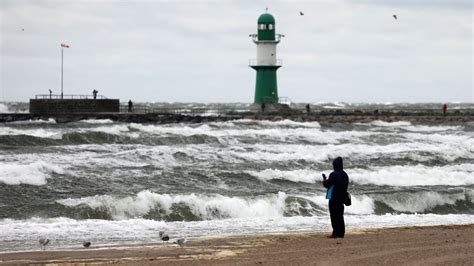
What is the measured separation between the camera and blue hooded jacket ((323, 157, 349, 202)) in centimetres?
1083

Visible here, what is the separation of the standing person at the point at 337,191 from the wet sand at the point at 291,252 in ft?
0.81

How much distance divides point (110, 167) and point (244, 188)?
14.6 ft

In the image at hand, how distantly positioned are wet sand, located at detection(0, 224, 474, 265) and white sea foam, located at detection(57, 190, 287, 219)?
3.79 m

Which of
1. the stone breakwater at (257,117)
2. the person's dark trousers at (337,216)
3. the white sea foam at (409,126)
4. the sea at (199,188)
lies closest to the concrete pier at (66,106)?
the stone breakwater at (257,117)

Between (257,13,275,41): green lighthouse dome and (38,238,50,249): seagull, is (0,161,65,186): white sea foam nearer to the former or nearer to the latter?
(38,238,50,249): seagull

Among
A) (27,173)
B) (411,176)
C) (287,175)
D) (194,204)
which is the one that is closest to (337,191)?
(194,204)

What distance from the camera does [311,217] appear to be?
1477 cm

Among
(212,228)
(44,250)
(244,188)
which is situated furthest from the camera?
(244,188)

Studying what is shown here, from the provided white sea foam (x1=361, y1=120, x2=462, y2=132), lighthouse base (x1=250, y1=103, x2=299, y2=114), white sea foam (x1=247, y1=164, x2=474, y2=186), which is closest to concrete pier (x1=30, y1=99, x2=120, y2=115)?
lighthouse base (x1=250, y1=103, x2=299, y2=114)

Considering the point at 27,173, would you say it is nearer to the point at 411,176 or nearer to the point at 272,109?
the point at 411,176

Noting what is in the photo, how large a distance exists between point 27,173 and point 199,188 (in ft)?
12.5

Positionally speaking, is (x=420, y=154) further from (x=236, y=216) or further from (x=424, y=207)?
(x=236, y=216)

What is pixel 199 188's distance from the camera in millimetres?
18391

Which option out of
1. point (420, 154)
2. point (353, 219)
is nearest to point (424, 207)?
point (353, 219)
